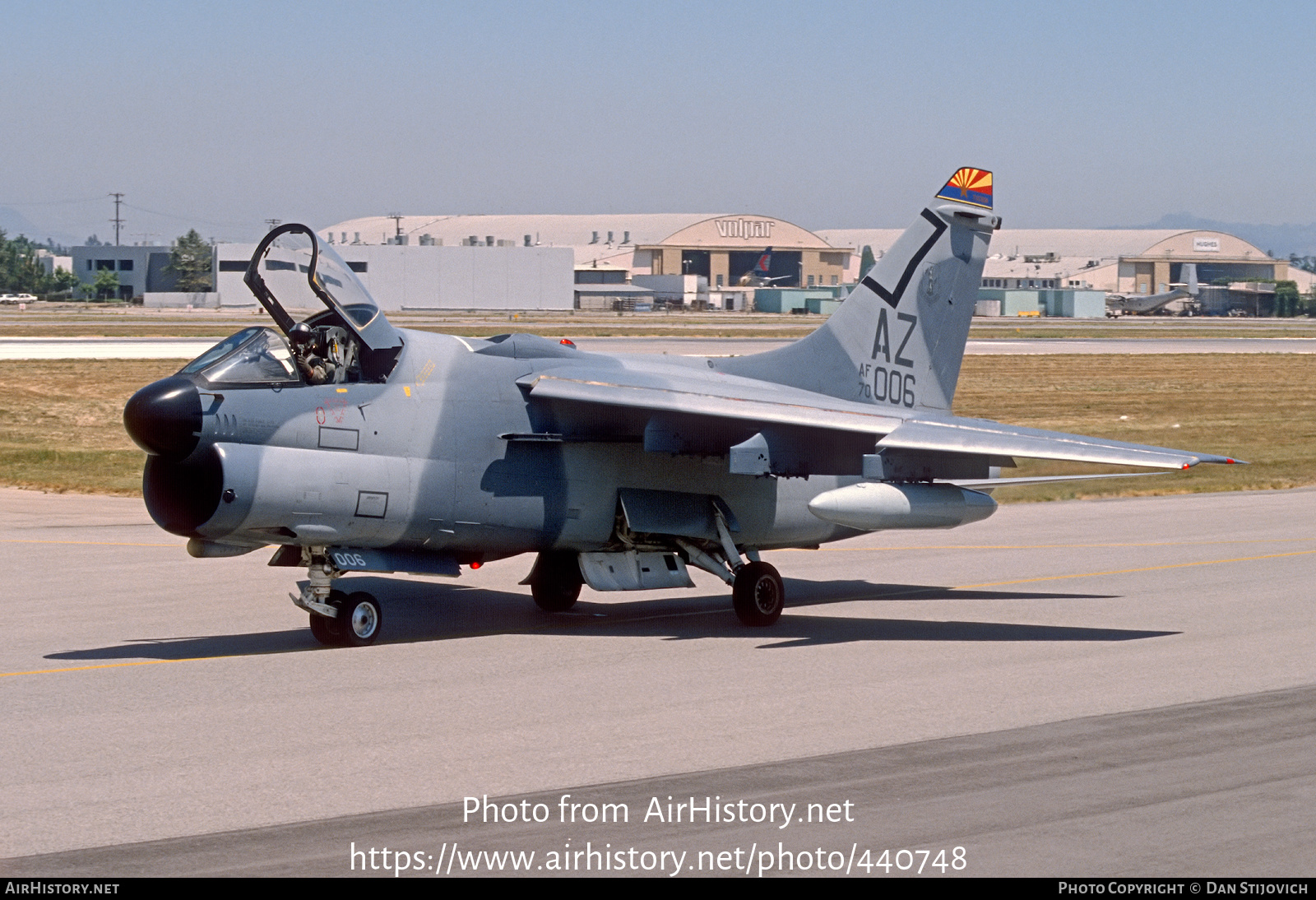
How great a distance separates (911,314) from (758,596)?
443 centimetres

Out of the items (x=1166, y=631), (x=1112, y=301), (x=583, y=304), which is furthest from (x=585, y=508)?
(x=1112, y=301)

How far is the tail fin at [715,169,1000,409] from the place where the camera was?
688 inches

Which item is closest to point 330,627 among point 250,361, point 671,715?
point 250,361

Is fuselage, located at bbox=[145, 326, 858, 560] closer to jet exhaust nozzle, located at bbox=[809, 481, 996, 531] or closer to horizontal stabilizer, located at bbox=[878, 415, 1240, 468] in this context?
jet exhaust nozzle, located at bbox=[809, 481, 996, 531]

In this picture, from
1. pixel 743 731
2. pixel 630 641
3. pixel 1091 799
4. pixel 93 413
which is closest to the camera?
pixel 1091 799

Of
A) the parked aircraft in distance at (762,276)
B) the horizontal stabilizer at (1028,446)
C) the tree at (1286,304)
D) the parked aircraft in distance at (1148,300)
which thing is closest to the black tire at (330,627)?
the horizontal stabilizer at (1028,446)

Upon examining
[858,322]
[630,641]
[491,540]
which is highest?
[858,322]

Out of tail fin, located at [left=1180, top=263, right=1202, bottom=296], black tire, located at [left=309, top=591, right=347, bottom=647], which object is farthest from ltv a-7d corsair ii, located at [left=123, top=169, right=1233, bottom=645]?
tail fin, located at [left=1180, top=263, right=1202, bottom=296]

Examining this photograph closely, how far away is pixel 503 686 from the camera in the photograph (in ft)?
40.0

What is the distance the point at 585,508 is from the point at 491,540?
1.04m

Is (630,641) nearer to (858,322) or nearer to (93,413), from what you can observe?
(858,322)

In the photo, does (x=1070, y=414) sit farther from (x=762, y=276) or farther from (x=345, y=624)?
(x=762, y=276)

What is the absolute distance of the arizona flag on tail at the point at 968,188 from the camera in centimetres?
1770
